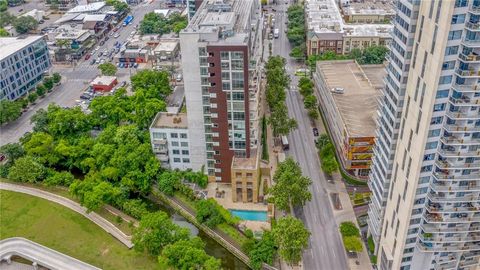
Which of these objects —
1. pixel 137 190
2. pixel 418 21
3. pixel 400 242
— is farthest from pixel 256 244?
pixel 418 21

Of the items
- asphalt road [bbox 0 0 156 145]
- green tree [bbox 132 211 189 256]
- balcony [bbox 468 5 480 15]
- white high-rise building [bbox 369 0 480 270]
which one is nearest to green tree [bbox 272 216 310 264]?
white high-rise building [bbox 369 0 480 270]

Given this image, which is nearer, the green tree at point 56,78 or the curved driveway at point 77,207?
the curved driveway at point 77,207

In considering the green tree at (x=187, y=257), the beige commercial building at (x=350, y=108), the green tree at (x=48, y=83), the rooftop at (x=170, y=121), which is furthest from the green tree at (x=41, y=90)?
the beige commercial building at (x=350, y=108)

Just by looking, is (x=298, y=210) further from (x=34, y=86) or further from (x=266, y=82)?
(x=34, y=86)

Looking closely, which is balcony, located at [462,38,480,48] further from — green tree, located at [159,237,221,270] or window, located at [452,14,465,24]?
green tree, located at [159,237,221,270]

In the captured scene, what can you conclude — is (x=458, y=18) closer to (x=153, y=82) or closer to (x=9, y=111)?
(x=153, y=82)

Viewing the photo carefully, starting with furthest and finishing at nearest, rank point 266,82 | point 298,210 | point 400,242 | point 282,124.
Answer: point 266,82, point 282,124, point 298,210, point 400,242

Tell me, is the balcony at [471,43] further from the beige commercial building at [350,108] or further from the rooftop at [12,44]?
the rooftop at [12,44]

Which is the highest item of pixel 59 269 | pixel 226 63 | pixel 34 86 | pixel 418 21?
pixel 418 21
